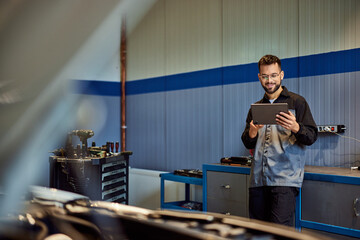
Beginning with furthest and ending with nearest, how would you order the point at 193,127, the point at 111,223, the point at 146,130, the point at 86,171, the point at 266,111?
the point at 146,130
the point at 193,127
the point at 86,171
the point at 266,111
the point at 111,223

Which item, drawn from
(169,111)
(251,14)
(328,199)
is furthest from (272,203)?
(169,111)

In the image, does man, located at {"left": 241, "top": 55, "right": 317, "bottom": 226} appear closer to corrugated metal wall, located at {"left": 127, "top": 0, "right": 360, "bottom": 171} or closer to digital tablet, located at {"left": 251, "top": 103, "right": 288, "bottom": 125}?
digital tablet, located at {"left": 251, "top": 103, "right": 288, "bottom": 125}

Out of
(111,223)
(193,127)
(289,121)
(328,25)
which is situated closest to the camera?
(111,223)

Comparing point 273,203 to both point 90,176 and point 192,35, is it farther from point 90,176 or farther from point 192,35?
point 192,35

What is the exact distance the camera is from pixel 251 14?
3461mm

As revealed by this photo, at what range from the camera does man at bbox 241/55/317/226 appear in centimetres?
192

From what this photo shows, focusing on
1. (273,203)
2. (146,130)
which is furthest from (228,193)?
(146,130)

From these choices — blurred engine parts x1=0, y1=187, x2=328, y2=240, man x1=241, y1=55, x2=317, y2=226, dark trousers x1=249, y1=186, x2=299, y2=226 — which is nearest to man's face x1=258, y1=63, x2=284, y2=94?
man x1=241, y1=55, x2=317, y2=226

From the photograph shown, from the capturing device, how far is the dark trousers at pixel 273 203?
191cm

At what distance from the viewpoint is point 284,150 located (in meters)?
2.00

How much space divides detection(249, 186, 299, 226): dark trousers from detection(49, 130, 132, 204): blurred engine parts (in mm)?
1216

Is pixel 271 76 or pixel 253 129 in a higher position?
pixel 271 76

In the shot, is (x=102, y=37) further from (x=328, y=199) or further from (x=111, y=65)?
(x=328, y=199)

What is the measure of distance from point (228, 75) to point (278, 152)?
1788 mm
